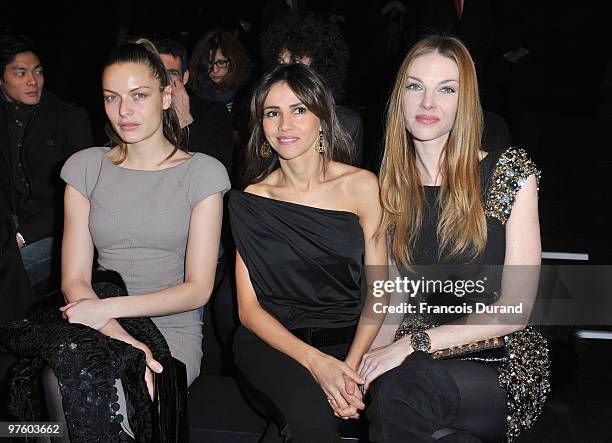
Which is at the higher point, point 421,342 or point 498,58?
point 498,58

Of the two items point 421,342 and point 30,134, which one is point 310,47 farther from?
point 421,342

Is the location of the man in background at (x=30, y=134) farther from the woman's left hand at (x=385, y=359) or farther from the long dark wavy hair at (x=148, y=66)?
the woman's left hand at (x=385, y=359)

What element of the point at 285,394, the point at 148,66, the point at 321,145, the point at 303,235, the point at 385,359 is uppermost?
the point at 148,66

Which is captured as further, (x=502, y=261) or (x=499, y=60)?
(x=499, y=60)

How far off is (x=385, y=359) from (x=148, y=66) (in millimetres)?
1272

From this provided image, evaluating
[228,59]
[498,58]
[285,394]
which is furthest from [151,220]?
[498,58]

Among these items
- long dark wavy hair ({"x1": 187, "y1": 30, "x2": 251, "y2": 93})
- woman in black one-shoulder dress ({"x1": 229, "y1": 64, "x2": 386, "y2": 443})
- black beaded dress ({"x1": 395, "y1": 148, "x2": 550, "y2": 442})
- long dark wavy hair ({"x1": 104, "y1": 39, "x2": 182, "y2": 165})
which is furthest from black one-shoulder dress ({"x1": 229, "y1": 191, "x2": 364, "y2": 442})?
long dark wavy hair ({"x1": 187, "y1": 30, "x2": 251, "y2": 93})

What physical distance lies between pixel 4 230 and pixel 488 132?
195cm

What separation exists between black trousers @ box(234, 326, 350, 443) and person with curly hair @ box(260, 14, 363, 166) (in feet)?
4.94

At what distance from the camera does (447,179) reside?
226 cm

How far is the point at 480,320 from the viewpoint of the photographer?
2154 mm

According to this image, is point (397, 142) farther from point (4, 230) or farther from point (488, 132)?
point (4, 230)

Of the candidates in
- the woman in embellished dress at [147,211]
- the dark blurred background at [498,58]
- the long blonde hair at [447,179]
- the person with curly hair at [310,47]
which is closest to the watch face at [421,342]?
the long blonde hair at [447,179]

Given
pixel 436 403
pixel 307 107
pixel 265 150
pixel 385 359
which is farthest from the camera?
pixel 265 150
